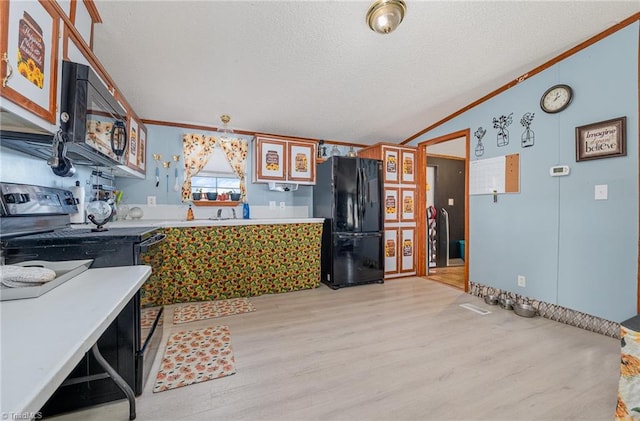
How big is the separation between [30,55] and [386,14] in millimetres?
2046

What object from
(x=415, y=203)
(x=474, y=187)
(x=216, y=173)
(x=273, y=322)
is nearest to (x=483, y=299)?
(x=474, y=187)

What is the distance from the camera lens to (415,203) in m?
4.23

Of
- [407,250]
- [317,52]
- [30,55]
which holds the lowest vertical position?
[407,250]

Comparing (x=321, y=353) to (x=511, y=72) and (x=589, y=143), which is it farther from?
(x=511, y=72)

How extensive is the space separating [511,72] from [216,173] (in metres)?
3.75

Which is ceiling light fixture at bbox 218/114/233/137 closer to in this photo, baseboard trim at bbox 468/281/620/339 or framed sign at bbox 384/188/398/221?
framed sign at bbox 384/188/398/221

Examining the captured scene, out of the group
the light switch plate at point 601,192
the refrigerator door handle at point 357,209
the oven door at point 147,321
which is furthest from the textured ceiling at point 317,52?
the oven door at point 147,321

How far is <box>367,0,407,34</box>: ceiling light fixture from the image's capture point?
72.4 inches

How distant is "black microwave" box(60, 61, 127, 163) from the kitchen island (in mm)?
1149

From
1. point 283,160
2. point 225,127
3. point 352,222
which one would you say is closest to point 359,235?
point 352,222

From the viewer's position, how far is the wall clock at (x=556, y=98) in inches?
97.5

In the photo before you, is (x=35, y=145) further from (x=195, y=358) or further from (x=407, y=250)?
(x=407, y=250)

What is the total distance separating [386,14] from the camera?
6.16ft

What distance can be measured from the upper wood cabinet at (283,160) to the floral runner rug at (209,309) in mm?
1631
